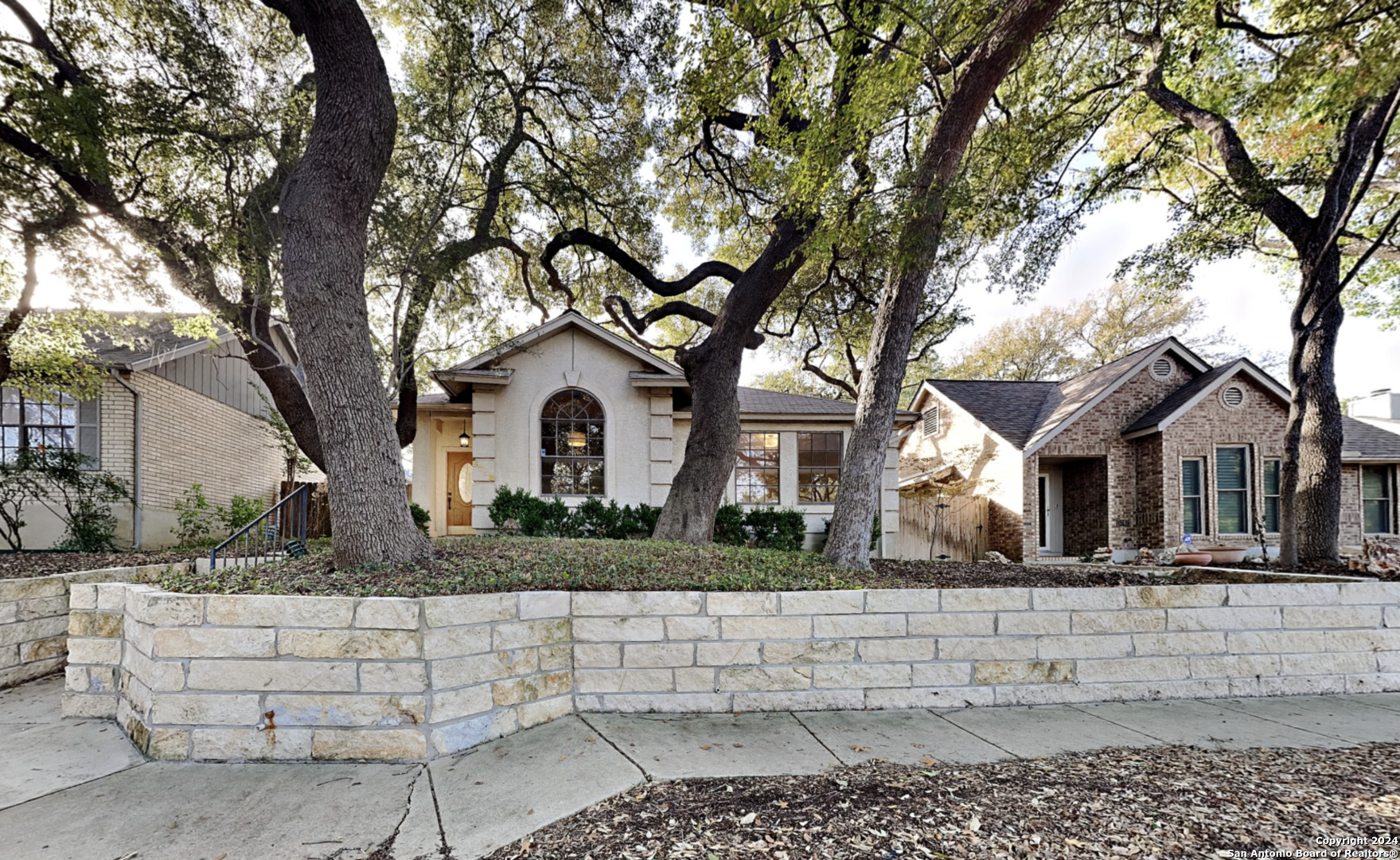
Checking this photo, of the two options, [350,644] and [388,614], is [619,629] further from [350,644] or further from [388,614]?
[350,644]

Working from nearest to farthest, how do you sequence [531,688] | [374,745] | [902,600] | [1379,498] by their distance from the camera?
1. [374,745]
2. [531,688]
3. [902,600]
4. [1379,498]

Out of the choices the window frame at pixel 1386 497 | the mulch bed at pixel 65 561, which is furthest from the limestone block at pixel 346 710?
the window frame at pixel 1386 497

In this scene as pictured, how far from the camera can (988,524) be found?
1282 centimetres

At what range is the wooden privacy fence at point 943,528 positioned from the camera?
42.5ft

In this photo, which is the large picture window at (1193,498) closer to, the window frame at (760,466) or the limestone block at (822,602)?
the window frame at (760,466)

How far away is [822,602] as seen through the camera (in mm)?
3838

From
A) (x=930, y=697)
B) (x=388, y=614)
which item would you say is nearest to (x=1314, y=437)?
(x=930, y=697)

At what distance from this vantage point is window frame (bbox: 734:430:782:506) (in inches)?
457

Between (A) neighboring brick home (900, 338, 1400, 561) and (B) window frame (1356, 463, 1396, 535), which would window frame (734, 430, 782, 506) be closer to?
(A) neighboring brick home (900, 338, 1400, 561)

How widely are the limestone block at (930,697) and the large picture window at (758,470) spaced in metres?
7.64

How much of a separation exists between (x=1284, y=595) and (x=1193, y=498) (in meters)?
9.54

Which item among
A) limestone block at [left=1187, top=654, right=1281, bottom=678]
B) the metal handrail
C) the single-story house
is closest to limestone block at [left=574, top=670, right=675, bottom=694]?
the metal handrail

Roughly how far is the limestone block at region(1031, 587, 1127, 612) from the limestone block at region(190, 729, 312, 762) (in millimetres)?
4930

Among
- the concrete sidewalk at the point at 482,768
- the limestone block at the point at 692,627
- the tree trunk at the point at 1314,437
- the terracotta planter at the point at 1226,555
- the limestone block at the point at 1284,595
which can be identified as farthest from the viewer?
the terracotta planter at the point at 1226,555
